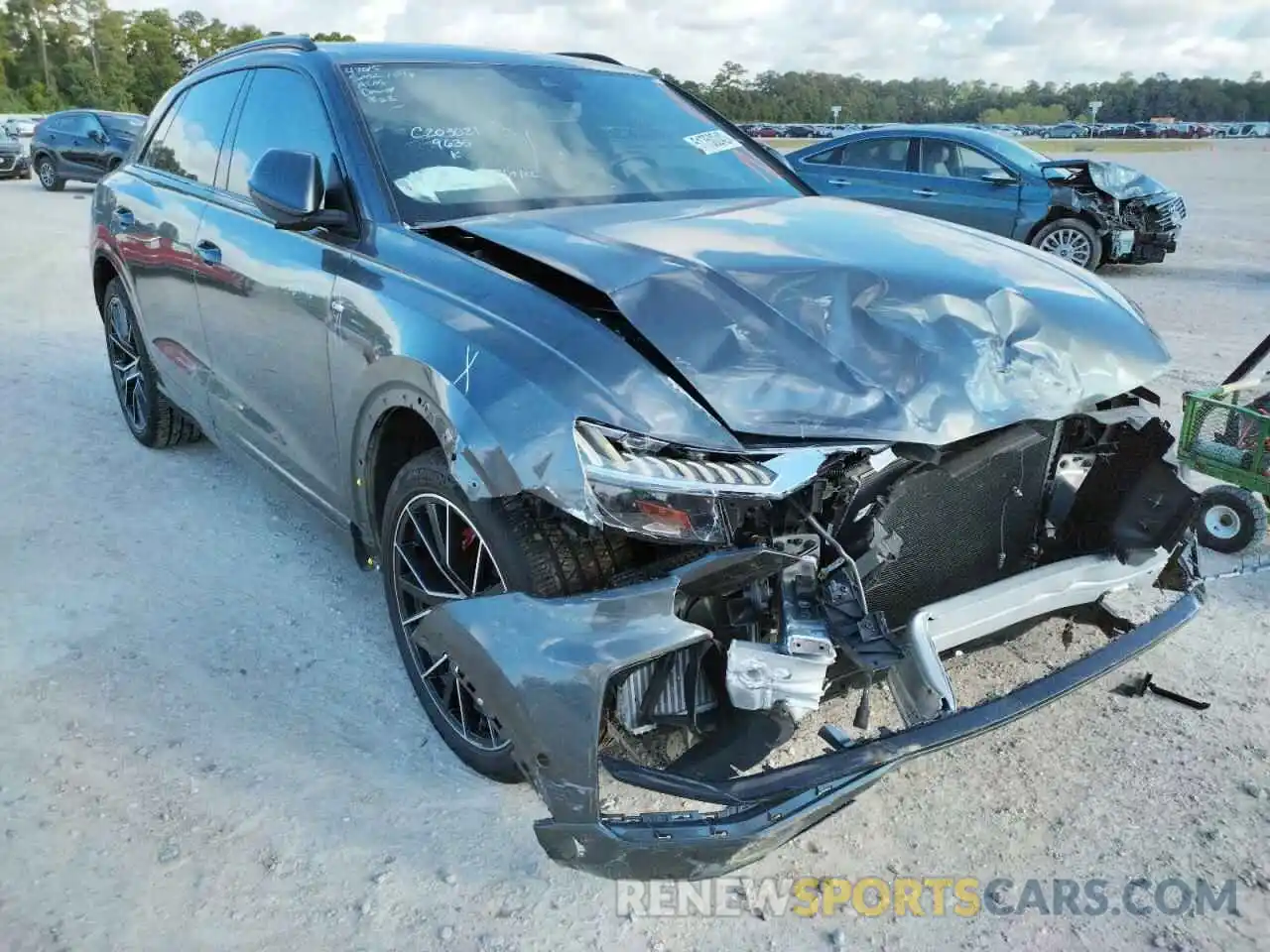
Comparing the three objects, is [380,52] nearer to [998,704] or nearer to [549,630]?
[549,630]

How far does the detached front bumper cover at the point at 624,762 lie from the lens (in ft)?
6.40

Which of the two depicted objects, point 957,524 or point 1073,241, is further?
point 1073,241

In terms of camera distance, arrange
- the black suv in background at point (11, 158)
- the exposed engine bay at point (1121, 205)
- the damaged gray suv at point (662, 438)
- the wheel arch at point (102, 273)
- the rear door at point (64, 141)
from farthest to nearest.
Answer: the black suv in background at point (11, 158)
the rear door at point (64, 141)
the exposed engine bay at point (1121, 205)
the wheel arch at point (102, 273)
the damaged gray suv at point (662, 438)

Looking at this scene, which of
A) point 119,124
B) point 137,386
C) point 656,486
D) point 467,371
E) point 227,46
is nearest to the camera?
point 656,486

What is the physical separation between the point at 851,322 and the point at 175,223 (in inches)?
118

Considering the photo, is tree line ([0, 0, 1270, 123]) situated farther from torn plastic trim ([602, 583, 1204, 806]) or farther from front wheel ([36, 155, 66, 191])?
torn plastic trim ([602, 583, 1204, 806])

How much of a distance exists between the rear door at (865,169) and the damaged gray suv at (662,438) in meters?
7.99

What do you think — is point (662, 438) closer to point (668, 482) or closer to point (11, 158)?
point (668, 482)

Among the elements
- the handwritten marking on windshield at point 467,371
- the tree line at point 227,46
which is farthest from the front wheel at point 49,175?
the tree line at point 227,46

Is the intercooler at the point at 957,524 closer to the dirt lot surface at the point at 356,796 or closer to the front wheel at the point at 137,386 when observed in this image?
the dirt lot surface at the point at 356,796

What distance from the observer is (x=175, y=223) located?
13.5 feet

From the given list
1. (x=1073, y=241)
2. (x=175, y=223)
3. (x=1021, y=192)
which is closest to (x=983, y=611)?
(x=175, y=223)

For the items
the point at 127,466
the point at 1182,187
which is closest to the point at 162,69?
the point at 1182,187

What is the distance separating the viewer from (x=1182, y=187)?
21.8m
